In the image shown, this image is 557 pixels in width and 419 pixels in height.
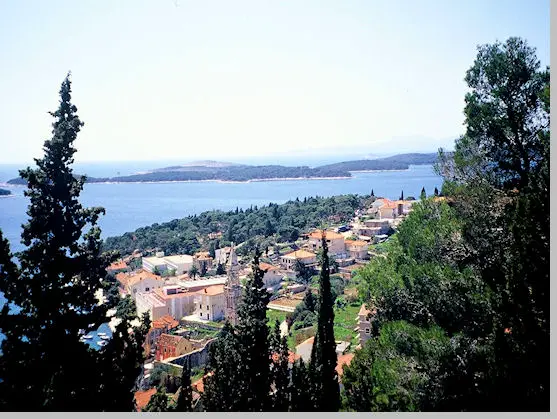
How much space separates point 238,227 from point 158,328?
3277cm

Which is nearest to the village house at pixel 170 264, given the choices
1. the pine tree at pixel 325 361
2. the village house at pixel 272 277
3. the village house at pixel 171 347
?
the village house at pixel 272 277

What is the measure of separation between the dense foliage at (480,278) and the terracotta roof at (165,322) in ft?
76.5

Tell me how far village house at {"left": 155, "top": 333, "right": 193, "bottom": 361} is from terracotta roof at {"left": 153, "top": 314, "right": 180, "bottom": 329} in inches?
136

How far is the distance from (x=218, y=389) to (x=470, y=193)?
6.48 metres

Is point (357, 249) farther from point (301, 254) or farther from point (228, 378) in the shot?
point (228, 378)

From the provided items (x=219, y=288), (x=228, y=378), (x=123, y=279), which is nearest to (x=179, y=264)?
(x=123, y=279)

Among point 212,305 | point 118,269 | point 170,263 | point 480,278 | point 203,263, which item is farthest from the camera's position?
point 118,269

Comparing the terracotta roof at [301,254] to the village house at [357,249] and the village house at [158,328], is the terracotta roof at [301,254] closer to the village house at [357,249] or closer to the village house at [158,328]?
the village house at [357,249]

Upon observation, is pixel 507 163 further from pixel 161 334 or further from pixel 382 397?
pixel 161 334

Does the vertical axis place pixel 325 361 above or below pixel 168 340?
above

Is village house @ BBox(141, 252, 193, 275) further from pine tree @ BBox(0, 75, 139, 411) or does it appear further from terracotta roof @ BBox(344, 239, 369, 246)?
pine tree @ BBox(0, 75, 139, 411)

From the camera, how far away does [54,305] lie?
270 inches

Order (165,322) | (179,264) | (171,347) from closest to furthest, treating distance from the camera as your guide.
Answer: (171,347) < (165,322) < (179,264)

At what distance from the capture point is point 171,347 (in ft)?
94.4
